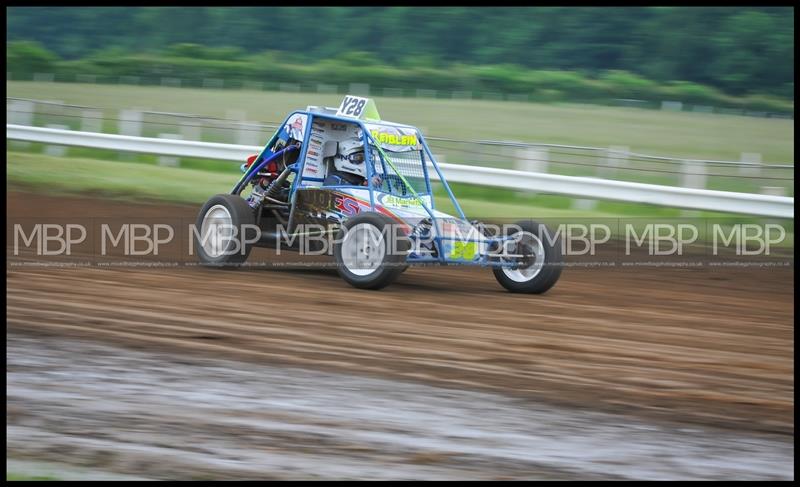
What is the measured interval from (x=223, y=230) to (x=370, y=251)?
188 centimetres

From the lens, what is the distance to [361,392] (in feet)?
21.6

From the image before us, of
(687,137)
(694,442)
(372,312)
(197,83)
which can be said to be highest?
(197,83)

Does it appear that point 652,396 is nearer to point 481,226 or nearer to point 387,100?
point 481,226

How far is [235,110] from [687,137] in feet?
37.8

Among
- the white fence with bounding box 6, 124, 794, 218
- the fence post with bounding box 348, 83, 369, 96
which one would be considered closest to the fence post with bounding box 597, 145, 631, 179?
the white fence with bounding box 6, 124, 794, 218

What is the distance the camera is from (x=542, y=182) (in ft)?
53.6

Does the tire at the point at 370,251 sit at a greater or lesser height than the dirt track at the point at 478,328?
greater

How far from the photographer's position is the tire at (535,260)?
397 inches

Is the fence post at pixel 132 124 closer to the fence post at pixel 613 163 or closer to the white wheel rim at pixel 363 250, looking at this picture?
the fence post at pixel 613 163

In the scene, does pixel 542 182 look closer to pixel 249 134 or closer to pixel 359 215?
pixel 359 215

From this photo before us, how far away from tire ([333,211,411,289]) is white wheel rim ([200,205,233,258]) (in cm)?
141

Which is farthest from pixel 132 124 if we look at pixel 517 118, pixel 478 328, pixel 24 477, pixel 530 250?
pixel 24 477

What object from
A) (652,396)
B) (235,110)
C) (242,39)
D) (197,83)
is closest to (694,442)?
(652,396)

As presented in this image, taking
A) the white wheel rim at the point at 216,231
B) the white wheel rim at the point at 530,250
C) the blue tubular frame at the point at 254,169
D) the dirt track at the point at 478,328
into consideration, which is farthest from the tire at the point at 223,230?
the white wheel rim at the point at 530,250
